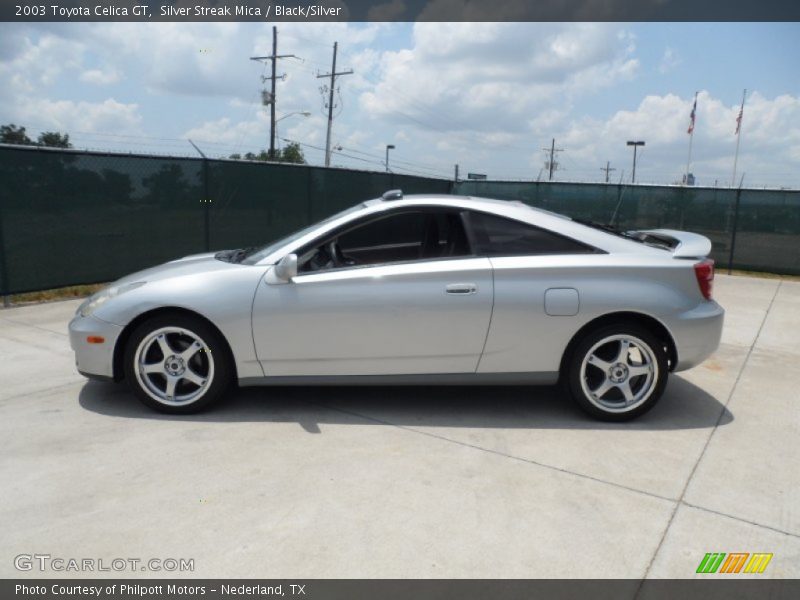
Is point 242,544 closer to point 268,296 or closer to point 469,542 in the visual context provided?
point 469,542

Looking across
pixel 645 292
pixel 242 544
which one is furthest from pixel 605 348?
pixel 242 544

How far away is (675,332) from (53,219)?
736 centimetres

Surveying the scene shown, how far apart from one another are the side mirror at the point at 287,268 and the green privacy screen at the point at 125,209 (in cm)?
508

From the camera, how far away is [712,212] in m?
14.1

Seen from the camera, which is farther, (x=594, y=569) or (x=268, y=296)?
(x=268, y=296)

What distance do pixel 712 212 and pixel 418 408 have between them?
12.3 meters

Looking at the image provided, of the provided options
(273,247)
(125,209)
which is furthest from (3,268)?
(273,247)

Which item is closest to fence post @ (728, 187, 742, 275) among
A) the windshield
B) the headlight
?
the windshield

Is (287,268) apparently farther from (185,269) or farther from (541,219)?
(541,219)

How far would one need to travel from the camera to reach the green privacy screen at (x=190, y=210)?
757 centimetres

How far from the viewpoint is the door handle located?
157 inches

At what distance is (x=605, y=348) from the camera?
4.18 metres

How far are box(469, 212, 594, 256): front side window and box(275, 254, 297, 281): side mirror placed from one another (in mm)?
1209

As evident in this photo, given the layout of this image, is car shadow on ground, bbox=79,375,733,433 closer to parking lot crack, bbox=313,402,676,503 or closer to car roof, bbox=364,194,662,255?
parking lot crack, bbox=313,402,676,503
